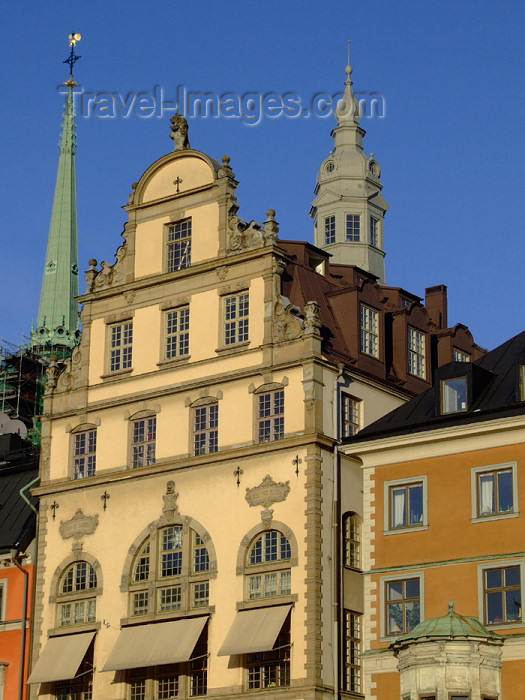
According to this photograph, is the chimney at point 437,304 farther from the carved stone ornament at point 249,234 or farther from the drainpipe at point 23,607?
the drainpipe at point 23,607

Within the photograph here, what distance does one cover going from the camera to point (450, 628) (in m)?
48.8

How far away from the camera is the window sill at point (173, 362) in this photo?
201 ft

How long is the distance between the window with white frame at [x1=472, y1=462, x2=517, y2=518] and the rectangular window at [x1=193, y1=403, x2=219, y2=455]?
11.6m

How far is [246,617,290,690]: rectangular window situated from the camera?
54.9 meters

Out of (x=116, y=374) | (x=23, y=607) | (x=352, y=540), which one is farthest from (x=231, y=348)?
(x=23, y=607)

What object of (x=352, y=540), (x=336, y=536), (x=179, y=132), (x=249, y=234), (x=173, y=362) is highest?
(x=179, y=132)

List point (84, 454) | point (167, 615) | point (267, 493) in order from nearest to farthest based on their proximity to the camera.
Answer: point (267, 493) < point (167, 615) < point (84, 454)

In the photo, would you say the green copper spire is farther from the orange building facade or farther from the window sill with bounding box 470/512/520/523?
the window sill with bounding box 470/512/520/523

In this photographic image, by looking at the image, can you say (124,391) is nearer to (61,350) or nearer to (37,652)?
(37,652)

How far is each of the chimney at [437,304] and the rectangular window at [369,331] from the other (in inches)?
260

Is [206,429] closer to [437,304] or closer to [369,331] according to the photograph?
[369,331]

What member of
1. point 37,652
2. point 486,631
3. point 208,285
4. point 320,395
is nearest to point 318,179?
point 208,285

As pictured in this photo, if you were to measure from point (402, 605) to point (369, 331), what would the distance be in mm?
13728

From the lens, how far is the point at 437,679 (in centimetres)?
4866
